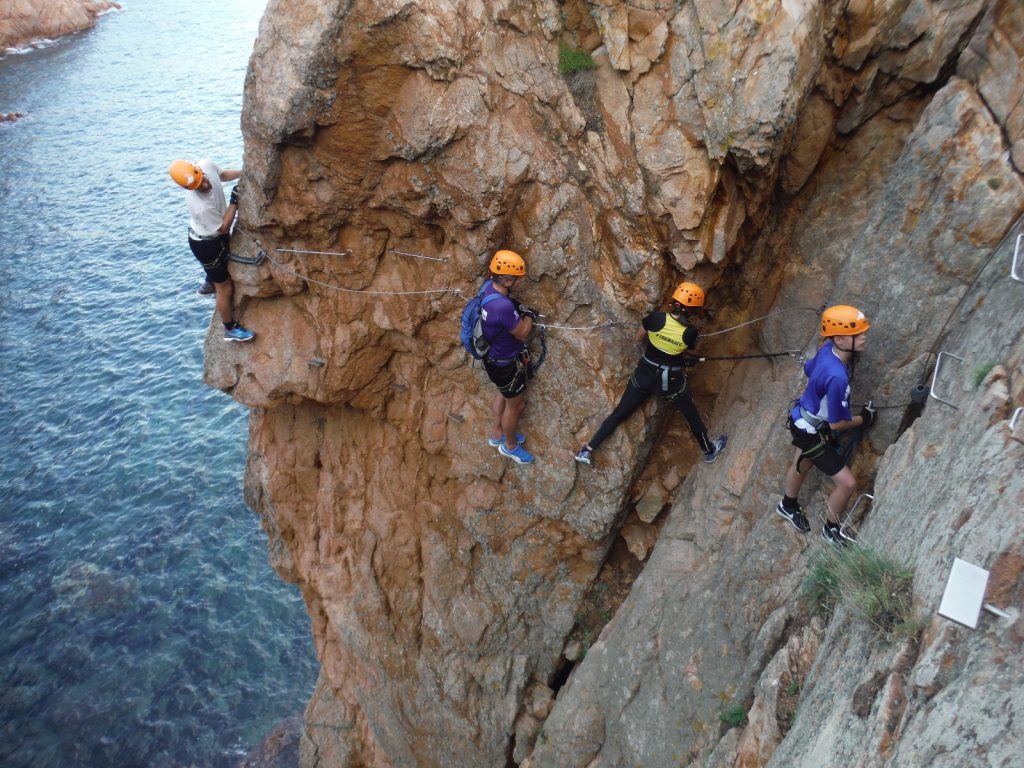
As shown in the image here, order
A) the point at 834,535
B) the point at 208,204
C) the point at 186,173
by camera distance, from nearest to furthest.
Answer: the point at 834,535 < the point at 186,173 < the point at 208,204

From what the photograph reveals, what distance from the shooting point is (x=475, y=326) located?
8.66 metres

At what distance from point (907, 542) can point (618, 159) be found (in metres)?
5.11

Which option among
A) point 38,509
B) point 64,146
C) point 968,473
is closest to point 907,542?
point 968,473

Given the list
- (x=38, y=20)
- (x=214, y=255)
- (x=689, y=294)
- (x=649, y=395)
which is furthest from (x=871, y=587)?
(x=38, y=20)

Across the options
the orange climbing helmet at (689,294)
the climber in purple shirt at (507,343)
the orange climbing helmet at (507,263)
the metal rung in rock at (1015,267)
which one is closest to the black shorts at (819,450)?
the orange climbing helmet at (689,294)

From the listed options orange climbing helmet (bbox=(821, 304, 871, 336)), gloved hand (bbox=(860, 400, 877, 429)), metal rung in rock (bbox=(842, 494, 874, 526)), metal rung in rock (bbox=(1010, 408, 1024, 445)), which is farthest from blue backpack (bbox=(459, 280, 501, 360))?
metal rung in rock (bbox=(1010, 408, 1024, 445))

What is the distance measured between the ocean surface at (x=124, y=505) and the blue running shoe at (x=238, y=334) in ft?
31.6

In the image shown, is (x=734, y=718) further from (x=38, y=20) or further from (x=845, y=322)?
(x=38, y=20)

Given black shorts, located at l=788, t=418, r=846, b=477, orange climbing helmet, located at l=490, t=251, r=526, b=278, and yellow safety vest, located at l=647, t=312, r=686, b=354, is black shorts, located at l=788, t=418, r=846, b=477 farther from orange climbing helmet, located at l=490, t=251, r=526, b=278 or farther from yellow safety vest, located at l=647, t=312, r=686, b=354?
orange climbing helmet, located at l=490, t=251, r=526, b=278

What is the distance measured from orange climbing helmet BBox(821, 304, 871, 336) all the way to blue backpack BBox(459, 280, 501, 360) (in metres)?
3.73

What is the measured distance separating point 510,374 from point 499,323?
2.62 feet

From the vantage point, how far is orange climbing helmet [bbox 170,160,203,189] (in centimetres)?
901

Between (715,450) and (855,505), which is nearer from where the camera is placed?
(855,505)

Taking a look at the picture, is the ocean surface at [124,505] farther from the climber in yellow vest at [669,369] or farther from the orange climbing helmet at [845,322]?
the orange climbing helmet at [845,322]
